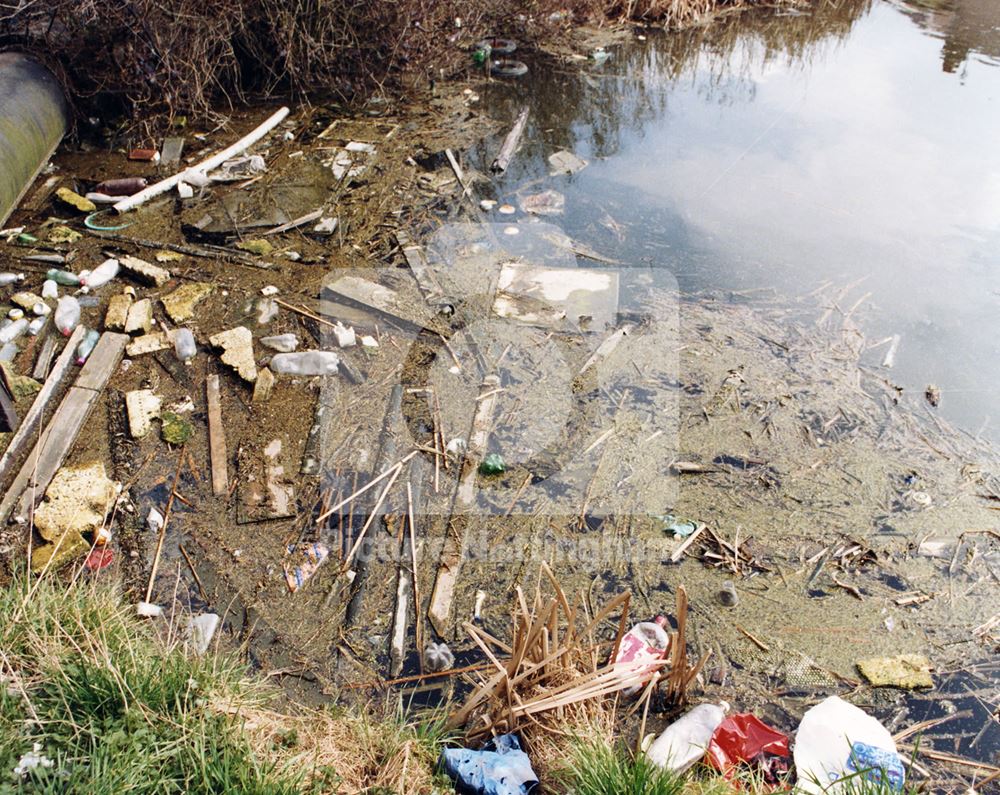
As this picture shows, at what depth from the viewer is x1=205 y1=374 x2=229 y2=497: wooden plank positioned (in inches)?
140

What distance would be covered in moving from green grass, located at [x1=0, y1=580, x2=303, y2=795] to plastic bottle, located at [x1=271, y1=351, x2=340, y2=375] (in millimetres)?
1784

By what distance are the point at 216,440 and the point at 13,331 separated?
150 cm

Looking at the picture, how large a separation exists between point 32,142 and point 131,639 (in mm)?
4456

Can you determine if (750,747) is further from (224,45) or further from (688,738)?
(224,45)

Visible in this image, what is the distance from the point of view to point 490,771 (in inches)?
93.1

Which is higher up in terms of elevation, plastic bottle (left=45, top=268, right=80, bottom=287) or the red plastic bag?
plastic bottle (left=45, top=268, right=80, bottom=287)

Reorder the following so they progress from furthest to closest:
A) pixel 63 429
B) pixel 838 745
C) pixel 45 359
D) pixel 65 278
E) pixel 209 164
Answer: pixel 209 164 < pixel 65 278 < pixel 45 359 < pixel 63 429 < pixel 838 745

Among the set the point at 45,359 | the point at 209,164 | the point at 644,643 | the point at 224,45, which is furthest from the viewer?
the point at 224,45

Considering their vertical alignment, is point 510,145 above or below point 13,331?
above

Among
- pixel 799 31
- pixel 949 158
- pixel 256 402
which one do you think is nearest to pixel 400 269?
pixel 256 402

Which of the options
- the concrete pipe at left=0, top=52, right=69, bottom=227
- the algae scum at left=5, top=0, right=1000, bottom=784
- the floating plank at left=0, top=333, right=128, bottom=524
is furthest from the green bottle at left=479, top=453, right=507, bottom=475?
the concrete pipe at left=0, top=52, right=69, bottom=227

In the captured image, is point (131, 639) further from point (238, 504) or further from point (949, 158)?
point (949, 158)

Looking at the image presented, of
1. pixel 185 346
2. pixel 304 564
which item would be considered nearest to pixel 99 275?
pixel 185 346

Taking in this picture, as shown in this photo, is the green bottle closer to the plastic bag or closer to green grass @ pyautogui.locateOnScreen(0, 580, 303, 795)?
green grass @ pyautogui.locateOnScreen(0, 580, 303, 795)
